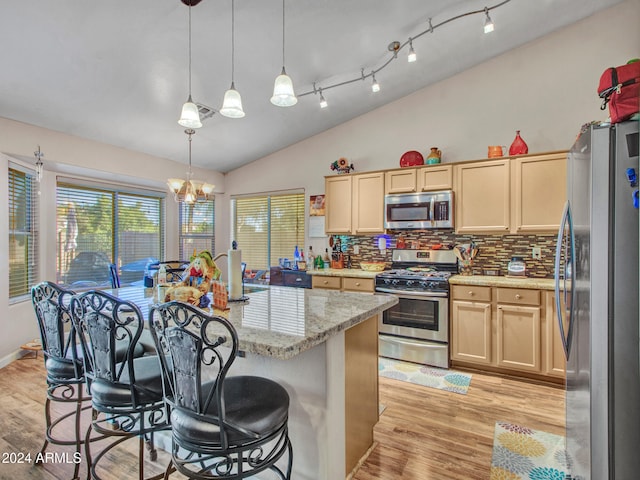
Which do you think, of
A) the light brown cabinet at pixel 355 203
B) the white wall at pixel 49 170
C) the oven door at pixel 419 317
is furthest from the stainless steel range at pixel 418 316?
the white wall at pixel 49 170

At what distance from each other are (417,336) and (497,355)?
755 millimetres

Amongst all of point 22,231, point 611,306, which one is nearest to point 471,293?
point 611,306

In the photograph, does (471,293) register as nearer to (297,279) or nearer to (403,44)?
(297,279)

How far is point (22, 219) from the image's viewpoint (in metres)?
3.74

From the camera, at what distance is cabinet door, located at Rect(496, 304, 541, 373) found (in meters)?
2.99

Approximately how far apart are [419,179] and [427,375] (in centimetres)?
213

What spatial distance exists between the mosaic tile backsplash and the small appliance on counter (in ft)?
0.18

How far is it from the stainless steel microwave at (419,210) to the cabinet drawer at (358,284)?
715mm

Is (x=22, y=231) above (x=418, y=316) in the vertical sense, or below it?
above

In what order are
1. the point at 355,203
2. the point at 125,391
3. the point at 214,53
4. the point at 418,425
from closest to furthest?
the point at 125,391 → the point at 418,425 → the point at 214,53 → the point at 355,203

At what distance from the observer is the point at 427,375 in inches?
127

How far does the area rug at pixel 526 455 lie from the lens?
185cm

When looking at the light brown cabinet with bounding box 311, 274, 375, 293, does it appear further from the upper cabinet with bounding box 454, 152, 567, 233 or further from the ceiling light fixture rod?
the ceiling light fixture rod

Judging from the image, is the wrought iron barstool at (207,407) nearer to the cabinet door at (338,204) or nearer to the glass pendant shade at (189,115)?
the glass pendant shade at (189,115)
